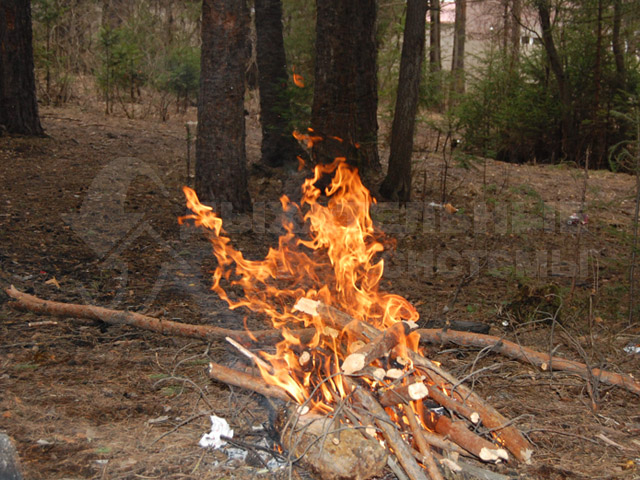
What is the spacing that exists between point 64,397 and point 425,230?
5152 mm

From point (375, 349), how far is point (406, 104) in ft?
17.4

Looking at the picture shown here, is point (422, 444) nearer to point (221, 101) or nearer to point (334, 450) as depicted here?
point (334, 450)

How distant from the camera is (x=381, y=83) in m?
16.1

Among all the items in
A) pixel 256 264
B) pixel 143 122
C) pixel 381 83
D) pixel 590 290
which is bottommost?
pixel 590 290

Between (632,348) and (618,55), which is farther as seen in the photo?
(618,55)

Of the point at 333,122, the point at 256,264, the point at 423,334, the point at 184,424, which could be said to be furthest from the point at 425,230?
the point at 184,424

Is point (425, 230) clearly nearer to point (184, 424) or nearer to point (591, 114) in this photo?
point (184, 424)

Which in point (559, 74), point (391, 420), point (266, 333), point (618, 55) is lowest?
point (391, 420)

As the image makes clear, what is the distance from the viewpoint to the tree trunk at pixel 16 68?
9.13 m

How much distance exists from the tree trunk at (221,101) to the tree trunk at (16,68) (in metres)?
3.67

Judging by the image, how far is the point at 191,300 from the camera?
551cm

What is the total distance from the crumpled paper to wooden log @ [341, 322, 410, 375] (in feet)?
2.20

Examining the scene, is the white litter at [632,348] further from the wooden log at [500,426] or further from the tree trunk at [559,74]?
the tree trunk at [559,74]

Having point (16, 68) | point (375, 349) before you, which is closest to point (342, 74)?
point (16, 68)
